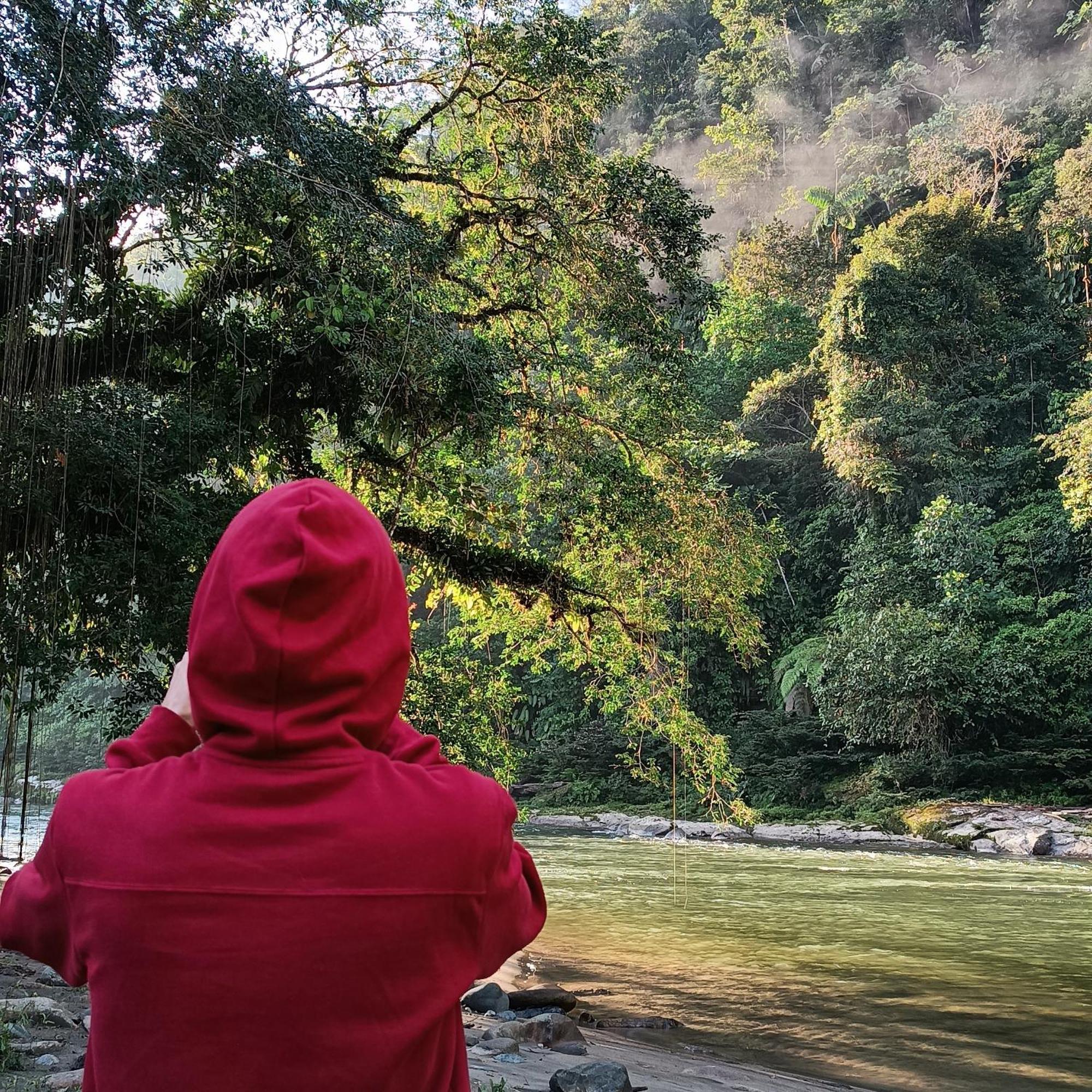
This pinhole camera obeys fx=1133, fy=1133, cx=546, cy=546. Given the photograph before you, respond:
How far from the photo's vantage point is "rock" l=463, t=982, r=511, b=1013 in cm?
806

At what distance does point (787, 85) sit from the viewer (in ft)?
144

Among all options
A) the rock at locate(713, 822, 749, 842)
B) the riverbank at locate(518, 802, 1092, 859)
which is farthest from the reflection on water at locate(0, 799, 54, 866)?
the rock at locate(713, 822, 749, 842)

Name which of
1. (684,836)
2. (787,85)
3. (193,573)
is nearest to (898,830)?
(684,836)

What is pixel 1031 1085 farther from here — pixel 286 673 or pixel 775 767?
pixel 775 767

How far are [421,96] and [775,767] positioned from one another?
19.4 meters

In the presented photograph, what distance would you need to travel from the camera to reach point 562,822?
25.0m

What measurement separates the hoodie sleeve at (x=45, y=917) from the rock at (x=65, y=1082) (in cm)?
320

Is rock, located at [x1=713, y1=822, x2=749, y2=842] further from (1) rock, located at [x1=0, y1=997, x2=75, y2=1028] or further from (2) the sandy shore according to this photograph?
(1) rock, located at [x1=0, y1=997, x2=75, y2=1028]

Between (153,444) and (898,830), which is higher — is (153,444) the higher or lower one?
the higher one

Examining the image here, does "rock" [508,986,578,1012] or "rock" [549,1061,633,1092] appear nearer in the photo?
"rock" [549,1061,633,1092]

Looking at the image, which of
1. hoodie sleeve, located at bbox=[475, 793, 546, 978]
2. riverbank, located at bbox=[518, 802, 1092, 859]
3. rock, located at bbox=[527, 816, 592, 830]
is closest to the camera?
hoodie sleeve, located at bbox=[475, 793, 546, 978]

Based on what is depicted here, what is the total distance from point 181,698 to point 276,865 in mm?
262

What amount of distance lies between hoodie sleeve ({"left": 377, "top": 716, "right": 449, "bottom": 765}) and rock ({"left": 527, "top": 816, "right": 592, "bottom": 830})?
2341 cm

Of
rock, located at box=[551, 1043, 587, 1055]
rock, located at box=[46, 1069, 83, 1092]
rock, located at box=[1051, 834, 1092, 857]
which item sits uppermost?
rock, located at box=[46, 1069, 83, 1092]
